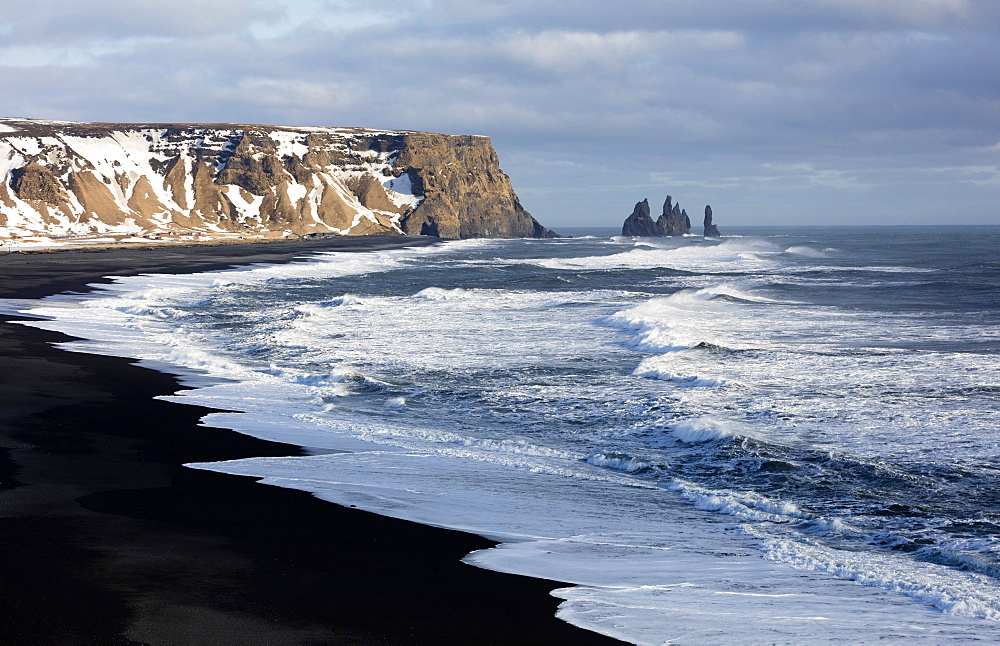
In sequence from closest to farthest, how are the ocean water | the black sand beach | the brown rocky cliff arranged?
1. the black sand beach
2. the ocean water
3. the brown rocky cliff

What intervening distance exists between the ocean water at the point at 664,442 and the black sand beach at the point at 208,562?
19.1 inches

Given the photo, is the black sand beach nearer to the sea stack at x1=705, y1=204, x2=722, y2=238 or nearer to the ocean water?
the ocean water

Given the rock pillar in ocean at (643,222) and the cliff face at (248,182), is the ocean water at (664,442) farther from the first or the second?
the rock pillar in ocean at (643,222)

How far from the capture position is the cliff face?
132 meters

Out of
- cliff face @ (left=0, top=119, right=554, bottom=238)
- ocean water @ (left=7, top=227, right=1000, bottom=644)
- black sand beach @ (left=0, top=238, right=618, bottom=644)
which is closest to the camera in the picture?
black sand beach @ (left=0, top=238, right=618, bottom=644)

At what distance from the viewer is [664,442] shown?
12.3 metres

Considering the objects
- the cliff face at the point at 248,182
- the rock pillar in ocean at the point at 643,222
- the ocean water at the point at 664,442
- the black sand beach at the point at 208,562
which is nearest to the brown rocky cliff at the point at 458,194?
the cliff face at the point at 248,182

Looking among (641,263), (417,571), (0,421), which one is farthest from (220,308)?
(641,263)

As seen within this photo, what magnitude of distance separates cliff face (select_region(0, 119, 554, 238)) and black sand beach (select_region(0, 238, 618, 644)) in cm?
11555

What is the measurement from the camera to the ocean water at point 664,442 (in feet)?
22.8

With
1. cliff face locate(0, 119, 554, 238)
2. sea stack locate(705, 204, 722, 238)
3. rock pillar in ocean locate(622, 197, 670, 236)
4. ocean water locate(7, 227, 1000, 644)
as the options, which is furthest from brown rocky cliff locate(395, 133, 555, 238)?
ocean water locate(7, 227, 1000, 644)

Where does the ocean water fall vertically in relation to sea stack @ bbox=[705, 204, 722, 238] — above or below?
below

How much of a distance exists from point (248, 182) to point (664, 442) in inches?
6228

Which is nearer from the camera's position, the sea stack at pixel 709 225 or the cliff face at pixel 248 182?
the cliff face at pixel 248 182
